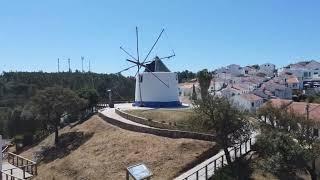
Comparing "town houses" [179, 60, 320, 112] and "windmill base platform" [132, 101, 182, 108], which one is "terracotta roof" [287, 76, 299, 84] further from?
"windmill base platform" [132, 101, 182, 108]

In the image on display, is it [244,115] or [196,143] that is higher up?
[244,115]

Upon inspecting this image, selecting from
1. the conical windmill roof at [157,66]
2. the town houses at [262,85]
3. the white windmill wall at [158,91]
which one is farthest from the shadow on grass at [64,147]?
the town houses at [262,85]

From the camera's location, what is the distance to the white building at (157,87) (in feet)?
206

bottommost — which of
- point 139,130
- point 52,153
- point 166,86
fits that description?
point 52,153

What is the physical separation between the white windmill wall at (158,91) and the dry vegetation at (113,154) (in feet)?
43.5

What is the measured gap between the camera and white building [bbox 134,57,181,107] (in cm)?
6288

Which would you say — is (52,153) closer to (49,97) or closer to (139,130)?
(49,97)

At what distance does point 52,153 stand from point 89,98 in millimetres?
17376

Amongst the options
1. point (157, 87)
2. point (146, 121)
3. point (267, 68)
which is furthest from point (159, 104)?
point (267, 68)

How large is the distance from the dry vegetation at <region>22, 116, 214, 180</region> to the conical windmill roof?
53.2 feet

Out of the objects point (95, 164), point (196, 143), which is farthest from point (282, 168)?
point (95, 164)

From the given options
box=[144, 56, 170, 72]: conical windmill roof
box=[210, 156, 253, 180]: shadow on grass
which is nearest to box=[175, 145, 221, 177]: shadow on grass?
box=[210, 156, 253, 180]: shadow on grass

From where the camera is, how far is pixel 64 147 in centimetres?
4888

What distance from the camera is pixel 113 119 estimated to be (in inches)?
2026
